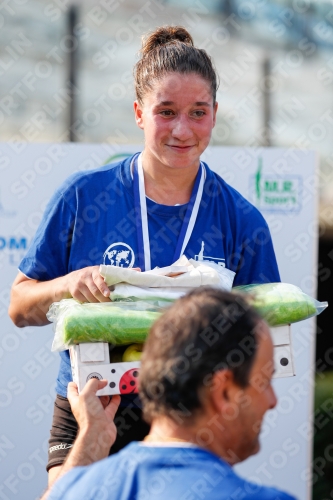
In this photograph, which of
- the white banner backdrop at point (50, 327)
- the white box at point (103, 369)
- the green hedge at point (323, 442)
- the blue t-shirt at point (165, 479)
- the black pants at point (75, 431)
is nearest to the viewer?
the blue t-shirt at point (165, 479)

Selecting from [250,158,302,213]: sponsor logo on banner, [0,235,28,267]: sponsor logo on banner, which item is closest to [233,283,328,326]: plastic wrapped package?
[250,158,302,213]: sponsor logo on banner

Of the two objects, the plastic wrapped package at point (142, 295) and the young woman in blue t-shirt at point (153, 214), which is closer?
the plastic wrapped package at point (142, 295)

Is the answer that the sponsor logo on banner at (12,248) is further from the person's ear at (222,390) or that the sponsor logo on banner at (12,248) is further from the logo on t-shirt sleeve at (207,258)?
the person's ear at (222,390)

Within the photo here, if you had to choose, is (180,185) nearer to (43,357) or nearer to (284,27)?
(43,357)

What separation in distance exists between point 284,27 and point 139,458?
444cm

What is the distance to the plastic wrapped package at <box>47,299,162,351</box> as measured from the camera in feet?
5.83

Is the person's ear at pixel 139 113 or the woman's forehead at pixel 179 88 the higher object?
the woman's forehead at pixel 179 88

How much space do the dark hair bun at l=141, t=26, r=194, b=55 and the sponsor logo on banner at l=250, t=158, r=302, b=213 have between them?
148 cm

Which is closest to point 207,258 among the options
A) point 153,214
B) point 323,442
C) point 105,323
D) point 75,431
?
point 153,214

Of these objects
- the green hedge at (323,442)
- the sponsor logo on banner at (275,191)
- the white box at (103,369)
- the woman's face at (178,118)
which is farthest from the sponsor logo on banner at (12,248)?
the green hedge at (323,442)

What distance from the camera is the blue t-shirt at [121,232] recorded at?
2113mm

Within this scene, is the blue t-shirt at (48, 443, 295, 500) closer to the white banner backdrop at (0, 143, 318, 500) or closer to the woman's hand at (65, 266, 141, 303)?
the woman's hand at (65, 266, 141, 303)

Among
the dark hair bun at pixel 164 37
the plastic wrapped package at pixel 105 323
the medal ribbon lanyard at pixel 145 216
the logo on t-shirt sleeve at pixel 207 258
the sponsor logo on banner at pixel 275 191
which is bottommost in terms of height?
the plastic wrapped package at pixel 105 323

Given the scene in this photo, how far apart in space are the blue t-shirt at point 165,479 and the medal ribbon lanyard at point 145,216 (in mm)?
891
